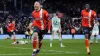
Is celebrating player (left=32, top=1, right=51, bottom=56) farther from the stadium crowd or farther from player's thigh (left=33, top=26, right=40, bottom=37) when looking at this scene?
the stadium crowd

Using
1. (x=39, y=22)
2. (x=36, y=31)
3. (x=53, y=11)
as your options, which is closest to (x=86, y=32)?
(x=39, y=22)

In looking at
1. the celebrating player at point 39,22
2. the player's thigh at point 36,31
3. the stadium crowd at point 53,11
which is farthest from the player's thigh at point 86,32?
the stadium crowd at point 53,11

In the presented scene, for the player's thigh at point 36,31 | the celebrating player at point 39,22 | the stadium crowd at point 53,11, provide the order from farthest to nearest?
the stadium crowd at point 53,11 → the celebrating player at point 39,22 → the player's thigh at point 36,31

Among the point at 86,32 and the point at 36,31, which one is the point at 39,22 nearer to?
the point at 36,31

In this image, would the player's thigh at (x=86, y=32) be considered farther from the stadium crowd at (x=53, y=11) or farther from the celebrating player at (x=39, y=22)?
the stadium crowd at (x=53, y=11)

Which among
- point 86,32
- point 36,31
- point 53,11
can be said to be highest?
point 36,31

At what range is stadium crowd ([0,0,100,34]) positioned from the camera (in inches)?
1903

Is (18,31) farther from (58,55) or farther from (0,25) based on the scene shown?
(58,55)

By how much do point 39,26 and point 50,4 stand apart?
41170 mm

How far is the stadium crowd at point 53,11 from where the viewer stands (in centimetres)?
4834

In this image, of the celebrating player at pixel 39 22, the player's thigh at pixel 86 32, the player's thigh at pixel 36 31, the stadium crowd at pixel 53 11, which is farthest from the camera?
the stadium crowd at pixel 53 11

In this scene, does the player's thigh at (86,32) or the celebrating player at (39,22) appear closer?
the celebrating player at (39,22)

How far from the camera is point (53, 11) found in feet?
176

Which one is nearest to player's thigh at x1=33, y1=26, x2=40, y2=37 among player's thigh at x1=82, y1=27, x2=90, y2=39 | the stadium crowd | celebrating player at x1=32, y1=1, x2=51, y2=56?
celebrating player at x1=32, y1=1, x2=51, y2=56
